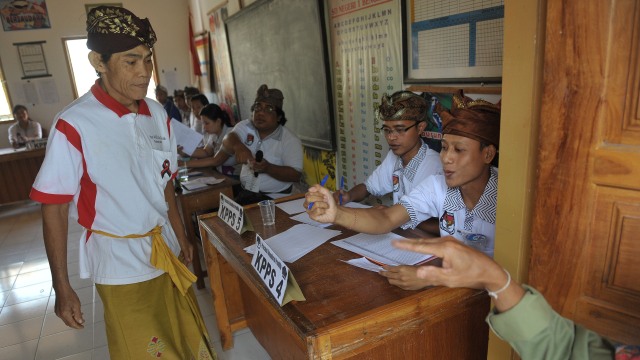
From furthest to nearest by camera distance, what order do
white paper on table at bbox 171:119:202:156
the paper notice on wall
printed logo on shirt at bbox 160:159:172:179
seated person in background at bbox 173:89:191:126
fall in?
the paper notice on wall
seated person in background at bbox 173:89:191:126
white paper on table at bbox 171:119:202:156
printed logo on shirt at bbox 160:159:172:179

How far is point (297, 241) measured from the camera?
1.50m

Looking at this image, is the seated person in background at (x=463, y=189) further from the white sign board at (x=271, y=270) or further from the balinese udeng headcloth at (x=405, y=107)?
the balinese udeng headcloth at (x=405, y=107)

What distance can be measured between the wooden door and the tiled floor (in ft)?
5.36

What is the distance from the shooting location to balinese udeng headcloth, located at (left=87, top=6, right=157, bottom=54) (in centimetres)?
132

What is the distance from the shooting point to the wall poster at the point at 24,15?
21.1 ft

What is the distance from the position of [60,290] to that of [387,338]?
1056mm

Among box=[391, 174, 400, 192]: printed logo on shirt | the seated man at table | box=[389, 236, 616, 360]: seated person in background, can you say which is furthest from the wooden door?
the seated man at table

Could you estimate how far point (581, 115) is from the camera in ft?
2.59

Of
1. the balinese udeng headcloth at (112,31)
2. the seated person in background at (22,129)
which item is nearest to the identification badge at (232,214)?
the balinese udeng headcloth at (112,31)

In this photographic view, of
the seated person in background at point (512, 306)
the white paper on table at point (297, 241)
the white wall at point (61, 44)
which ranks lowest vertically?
the white paper on table at point (297, 241)

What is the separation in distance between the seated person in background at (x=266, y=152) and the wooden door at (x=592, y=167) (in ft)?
6.93

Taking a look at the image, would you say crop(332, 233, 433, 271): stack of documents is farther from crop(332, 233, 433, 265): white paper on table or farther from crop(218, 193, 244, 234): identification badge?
crop(218, 193, 244, 234): identification badge

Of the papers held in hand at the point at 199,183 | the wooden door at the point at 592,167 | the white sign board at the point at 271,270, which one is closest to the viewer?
the wooden door at the point at 592,167

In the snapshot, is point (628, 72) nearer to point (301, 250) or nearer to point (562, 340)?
point (562, 340)
